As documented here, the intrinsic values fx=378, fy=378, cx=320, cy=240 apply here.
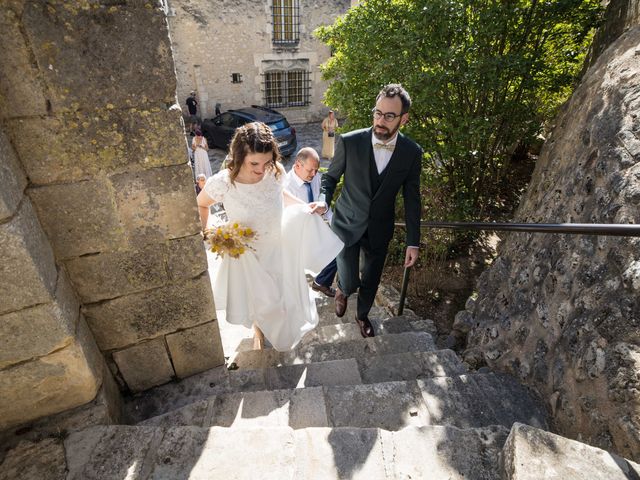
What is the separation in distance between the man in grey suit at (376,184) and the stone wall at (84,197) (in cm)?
128

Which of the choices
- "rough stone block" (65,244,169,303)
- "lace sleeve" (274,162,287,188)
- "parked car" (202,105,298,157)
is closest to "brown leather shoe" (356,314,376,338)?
"lace sleeve" (274,162,287,188)

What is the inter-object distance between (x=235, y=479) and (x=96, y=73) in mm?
1792

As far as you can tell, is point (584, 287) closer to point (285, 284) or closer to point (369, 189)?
point (369, 189)

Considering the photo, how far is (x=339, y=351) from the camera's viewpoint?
122 inches

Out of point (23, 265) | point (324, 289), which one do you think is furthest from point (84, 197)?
point (324, 289)

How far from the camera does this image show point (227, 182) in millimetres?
2689

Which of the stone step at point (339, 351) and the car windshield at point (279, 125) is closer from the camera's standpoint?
the stone step at point (339, 351)

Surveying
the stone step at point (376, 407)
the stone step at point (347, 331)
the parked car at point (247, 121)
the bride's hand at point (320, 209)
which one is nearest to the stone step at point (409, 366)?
the stone step at point (376, 407)

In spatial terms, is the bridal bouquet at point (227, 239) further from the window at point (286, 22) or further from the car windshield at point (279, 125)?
the window at point (286, 22)

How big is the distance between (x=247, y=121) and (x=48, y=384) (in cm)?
1044

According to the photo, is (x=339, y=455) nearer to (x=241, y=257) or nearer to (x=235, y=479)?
(x=235, y=479)

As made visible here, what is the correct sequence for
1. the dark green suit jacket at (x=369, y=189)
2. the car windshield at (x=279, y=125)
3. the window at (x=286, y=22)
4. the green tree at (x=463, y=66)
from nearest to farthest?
the dark green suit jacket at (x=369, y=189)
the green tree at (x=463, y=66)
the car windshield at (x=279, y=125)
the window at (x=286, y=22)

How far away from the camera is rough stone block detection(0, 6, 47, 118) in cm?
145

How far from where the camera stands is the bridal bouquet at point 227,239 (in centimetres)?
259
